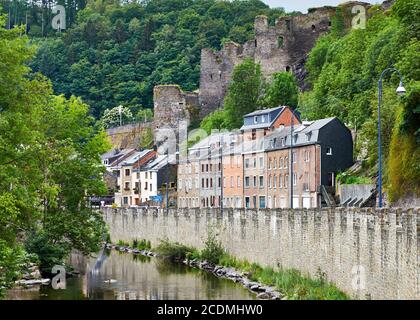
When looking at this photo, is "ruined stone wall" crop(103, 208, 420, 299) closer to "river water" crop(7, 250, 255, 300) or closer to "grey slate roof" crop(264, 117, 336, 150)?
"river water" crop(7, 250, 255, 300)

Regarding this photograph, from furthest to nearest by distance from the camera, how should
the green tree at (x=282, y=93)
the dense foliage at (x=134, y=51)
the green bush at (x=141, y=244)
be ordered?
the dense foliage at (x=134, y=51)
the green tree at (x=282, y=93)
the green bush at (x=141, y=244)

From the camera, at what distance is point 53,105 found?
6388 cm

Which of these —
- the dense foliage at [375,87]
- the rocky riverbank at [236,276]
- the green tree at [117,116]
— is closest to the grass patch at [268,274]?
the rocky riverbank at [236,276]

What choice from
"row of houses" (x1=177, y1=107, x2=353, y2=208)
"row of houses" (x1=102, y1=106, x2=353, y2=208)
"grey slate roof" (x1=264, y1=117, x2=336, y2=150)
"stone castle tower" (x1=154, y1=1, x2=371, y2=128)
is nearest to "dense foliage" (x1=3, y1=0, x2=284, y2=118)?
"stone castle tower" (x1=154, y1=1, x2=371, y2=128)

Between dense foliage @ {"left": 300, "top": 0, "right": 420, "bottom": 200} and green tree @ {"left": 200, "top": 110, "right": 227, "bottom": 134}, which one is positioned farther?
green tree @ {"left": 200, "top": 110, "right": 227, "bottom": 134}

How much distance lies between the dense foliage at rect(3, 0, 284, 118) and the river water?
97.7 metres

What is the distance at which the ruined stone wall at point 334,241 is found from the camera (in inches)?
1320

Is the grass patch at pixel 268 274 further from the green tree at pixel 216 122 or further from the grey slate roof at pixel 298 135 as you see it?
the green tree at pixel 216 122

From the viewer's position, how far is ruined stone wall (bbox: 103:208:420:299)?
33.5 metres

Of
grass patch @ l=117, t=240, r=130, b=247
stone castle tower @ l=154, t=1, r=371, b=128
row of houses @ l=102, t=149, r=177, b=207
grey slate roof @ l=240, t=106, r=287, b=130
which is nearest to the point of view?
grass patch @ l=117, t=240, r=130, b=247

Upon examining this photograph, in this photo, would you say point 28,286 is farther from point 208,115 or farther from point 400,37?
point 208,115

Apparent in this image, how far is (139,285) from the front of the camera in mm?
56750

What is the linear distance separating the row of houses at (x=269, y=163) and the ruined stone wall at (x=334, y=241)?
519cm

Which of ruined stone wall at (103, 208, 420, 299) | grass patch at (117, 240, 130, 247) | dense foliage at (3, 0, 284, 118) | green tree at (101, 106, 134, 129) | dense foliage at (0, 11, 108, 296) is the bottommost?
grass patch at (117, 240, 130, 247)
